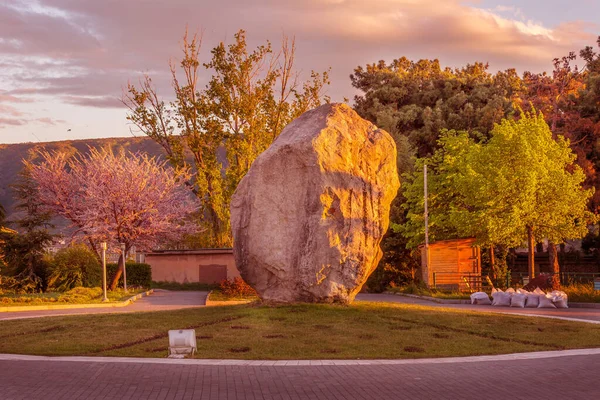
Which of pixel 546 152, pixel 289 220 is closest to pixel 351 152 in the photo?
pixel 289 220

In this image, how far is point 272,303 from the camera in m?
21.7

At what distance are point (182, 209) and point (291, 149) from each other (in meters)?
26.1

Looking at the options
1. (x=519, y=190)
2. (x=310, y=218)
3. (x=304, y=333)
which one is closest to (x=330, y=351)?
(x=304, y=333)

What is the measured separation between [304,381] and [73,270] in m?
31.1

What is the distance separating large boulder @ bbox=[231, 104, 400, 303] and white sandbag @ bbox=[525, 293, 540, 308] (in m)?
9.31

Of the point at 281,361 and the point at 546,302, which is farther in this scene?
the point at 546,302

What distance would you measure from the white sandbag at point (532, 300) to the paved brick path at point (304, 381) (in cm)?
1514

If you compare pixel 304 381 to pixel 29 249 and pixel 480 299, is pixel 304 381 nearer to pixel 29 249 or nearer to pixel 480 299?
pixel 480 299

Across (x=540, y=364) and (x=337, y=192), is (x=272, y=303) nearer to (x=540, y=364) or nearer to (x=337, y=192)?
(x=337, y=192)

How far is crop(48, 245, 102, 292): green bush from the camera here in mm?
39594

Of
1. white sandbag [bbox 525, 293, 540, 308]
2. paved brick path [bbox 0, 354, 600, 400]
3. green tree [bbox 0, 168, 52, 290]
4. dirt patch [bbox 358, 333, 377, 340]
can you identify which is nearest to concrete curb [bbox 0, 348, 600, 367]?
paved brick path [bbox 0, 354, 600, 400]

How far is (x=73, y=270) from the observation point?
3981cm

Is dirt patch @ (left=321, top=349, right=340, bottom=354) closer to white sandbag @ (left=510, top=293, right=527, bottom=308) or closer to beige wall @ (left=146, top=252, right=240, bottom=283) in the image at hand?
white sandbag @ (left=510, top=293, right=527, bottom=308)

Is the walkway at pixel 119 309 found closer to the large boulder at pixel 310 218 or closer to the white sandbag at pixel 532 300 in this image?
the large boulder at pixel 310 218
